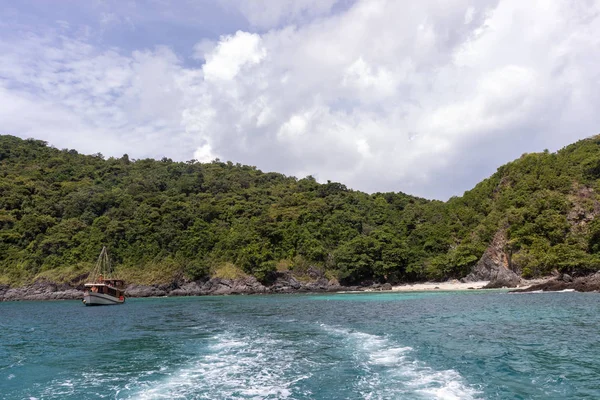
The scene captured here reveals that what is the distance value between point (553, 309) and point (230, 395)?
25.7 m

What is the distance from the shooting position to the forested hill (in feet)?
204

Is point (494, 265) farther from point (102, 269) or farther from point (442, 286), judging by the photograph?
point (102, 269)

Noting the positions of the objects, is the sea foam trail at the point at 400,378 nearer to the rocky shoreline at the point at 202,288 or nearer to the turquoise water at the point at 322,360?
the turquoise water at the point at 322,360

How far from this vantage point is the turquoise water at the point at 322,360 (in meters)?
10.6

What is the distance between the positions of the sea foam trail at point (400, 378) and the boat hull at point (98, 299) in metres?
42.9

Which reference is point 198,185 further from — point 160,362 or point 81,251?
point 160,362

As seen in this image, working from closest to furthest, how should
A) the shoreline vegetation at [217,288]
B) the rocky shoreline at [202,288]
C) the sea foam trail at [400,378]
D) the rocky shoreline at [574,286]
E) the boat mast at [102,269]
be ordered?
the sea foam trail at [400,378]
the rocky shoreline at [574,286]
the shoreline vegetation at [217,288]
the rocky shoreline at [202,288]
the boat mast at [102,269]

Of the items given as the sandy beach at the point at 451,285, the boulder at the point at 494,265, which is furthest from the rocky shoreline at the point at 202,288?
the boulder at the point at 494,265

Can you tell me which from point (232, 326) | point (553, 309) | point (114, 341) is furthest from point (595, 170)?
point (114, 341)

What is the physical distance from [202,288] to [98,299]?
26.8m

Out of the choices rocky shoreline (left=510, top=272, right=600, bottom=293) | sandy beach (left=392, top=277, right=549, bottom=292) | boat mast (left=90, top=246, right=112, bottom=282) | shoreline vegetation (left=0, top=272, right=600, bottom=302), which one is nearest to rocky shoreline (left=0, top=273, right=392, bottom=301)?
shoreline vegetation (left=0, top=272, right=600, bottom=302)

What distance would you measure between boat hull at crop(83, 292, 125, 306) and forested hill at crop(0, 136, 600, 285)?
2403 centimetres

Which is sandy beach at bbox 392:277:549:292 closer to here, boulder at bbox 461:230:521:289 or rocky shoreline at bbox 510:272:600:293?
boulder at bbox 461:230:521:289

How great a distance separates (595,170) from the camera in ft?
213
